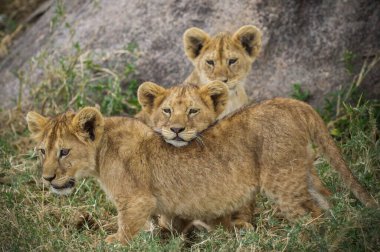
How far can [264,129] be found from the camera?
645 cm

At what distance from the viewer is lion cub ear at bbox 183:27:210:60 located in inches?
343

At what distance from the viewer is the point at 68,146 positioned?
6391 mm

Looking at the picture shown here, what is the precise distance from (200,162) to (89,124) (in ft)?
3.26

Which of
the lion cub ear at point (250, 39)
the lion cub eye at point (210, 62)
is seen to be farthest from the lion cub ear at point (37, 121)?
the lion cub ear at point (250, 39)

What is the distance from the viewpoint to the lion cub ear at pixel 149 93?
7332 millimetres

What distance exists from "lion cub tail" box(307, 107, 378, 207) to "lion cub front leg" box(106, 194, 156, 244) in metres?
1.51

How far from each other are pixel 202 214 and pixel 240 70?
2391 millimetres

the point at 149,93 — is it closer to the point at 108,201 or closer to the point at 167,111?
the point at 167,111

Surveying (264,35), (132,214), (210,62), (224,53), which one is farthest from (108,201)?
(264,35)

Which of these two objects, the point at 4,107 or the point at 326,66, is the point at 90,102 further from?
the point at 326,66

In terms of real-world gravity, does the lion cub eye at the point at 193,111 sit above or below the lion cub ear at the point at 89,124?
below

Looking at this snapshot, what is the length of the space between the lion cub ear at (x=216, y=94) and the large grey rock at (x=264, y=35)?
199 cm

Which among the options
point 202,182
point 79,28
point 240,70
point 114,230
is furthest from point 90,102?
point 202,182

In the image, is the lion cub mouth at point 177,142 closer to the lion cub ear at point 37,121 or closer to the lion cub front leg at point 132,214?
the lion cub front leg at point 132,214
